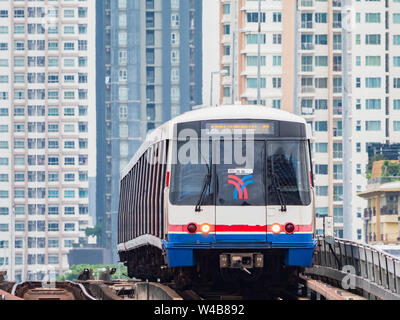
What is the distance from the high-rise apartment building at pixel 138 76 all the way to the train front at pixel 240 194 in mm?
170126

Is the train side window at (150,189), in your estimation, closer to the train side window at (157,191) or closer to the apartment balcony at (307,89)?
the train side window at (157,191)

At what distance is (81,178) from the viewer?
19238 cm

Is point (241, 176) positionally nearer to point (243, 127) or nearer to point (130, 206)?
point (243, 127)

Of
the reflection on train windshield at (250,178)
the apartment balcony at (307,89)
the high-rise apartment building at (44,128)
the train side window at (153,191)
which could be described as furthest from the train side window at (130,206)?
the high-rise apartment building at (44,128)

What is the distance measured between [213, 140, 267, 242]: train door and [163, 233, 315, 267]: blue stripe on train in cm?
2

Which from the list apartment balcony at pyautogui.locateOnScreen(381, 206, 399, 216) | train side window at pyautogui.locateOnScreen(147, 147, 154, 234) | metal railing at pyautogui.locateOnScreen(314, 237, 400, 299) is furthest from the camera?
apartment balcony at pyautogui.locateOnScreen(381, 206, 399, 216)

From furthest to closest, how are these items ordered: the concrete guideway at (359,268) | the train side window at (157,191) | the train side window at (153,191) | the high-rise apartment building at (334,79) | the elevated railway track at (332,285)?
the high-rise apartment building at (334,79) → the train side window at (153,191) → the train side window at (157,191) → the elevated railway track at (332,285) → the concrete guideway at (359,268)

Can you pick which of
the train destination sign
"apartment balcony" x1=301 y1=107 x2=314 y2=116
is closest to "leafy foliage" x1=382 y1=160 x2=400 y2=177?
"apartment balcony" x1=301 y1=107 x2=314 y2=116

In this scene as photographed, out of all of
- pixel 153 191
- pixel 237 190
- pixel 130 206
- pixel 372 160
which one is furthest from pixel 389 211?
pixel 237 190

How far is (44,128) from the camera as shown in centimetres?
19162

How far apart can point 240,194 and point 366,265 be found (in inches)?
107

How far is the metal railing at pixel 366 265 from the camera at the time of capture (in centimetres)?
1941

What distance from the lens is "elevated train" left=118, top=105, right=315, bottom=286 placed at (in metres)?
20.8

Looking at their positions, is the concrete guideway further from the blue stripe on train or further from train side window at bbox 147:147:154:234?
train side window at bbox 147:147:154:234
